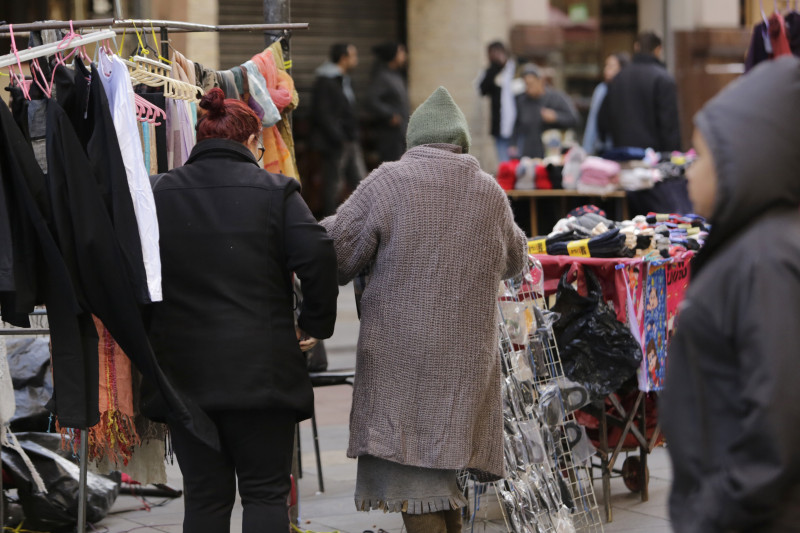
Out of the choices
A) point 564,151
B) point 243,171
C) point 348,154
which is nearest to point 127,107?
point 243,171

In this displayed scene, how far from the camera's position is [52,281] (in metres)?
3.87

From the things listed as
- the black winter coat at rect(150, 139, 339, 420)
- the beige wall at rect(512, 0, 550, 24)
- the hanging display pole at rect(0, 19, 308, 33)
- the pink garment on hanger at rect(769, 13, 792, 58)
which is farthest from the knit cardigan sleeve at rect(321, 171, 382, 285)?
the beige wall at rect(512, 0, 550, 24)

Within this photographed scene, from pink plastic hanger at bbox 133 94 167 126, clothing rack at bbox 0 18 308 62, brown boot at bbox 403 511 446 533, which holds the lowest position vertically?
brown boot at bbox 403 511 446 533

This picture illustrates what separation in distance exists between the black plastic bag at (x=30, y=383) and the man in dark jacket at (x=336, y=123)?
7.40 meters

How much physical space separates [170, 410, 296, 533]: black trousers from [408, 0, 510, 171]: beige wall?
1072cm

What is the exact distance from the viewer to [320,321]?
3.96 meters

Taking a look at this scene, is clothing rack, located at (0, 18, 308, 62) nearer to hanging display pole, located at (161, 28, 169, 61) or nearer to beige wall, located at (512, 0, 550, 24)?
hanging display pole, located at (161, 28, 169, 61)

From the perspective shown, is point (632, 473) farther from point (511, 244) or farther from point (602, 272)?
point (511, 244)

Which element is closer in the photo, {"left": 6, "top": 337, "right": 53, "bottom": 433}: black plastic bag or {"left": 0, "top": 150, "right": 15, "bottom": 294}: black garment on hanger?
{"left": 0, "top": 150, "right": 15, "bottom": 294}: black garment on hanger

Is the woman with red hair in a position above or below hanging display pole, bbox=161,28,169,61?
below

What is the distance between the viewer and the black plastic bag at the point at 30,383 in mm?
5617

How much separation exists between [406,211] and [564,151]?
793 cm

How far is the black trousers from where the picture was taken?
3.81 meters

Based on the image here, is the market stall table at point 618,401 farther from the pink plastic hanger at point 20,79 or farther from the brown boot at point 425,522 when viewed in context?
the pink plastic hanger at point 20,79
